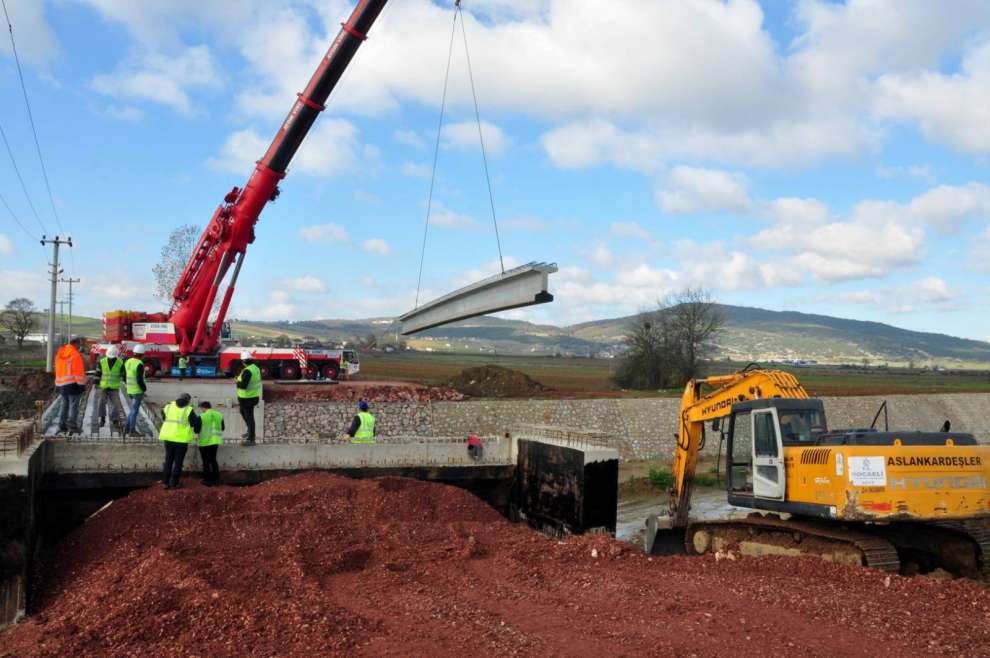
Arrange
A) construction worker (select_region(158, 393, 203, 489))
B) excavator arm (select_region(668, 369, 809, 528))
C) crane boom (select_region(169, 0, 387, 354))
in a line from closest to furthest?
excavator arm (select_region(668, 369, 809, 528)), construction worker (select_region(158, 393, 203, 489)), crane boom (select_region(169, 0, 387, 354))

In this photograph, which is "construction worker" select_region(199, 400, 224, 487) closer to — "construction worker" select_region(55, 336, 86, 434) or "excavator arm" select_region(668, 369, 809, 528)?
"construction worker" select_region(55, 336, 86, 434)

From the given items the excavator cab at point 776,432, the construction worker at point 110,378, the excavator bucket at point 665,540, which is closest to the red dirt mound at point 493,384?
the construction worker at point 110,378

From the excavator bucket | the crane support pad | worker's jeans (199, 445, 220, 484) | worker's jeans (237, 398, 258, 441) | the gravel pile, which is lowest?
the excavator bucket

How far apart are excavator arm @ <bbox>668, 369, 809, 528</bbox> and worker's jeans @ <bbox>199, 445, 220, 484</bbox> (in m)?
7.86

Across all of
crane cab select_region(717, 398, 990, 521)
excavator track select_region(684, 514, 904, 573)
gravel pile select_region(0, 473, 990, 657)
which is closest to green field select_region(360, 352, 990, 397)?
excavator track select_region(684, 514, 904, 573)

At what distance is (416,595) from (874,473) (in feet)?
19.0

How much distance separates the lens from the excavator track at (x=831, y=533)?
992cm

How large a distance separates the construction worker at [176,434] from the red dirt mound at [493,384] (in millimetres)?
23219

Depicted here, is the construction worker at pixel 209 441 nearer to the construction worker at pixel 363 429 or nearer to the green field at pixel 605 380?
the construction worker at pixel 363 429

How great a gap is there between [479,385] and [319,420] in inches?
464

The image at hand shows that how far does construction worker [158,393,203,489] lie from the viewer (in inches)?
505

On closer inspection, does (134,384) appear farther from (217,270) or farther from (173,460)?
(217,270)

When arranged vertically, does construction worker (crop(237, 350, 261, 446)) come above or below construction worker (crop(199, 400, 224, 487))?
above

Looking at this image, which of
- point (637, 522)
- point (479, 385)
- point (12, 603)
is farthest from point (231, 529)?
point (479, 385)
